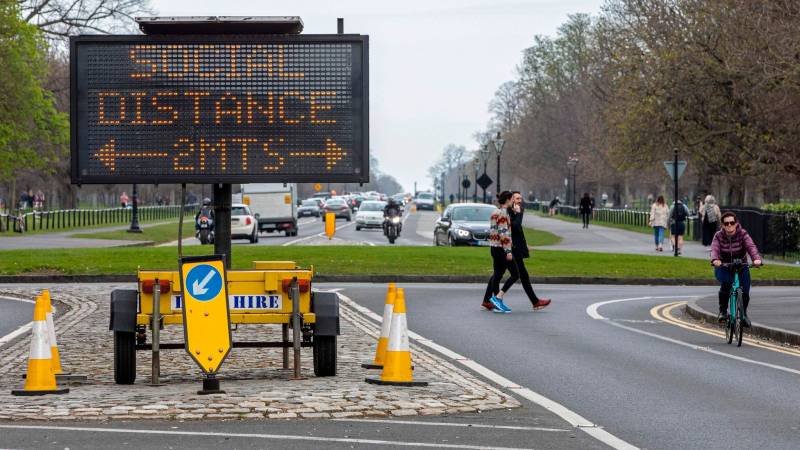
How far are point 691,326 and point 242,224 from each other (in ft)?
110

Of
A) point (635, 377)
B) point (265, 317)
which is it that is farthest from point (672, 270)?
point (265, 317)

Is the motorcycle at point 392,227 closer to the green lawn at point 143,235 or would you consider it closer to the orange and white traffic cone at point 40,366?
the green lawn at point 143,235

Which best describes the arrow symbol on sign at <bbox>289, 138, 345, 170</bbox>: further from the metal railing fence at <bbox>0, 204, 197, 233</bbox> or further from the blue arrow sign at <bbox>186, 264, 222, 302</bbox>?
the metal railing fence at <bbox>0, 204, 197, 233</bbox>

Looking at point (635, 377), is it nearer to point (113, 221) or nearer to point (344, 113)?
point (344, 113)

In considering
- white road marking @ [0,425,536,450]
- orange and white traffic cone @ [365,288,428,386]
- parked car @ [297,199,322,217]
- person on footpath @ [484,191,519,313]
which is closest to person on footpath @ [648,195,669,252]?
person on footpath @ [484,191,519,313]

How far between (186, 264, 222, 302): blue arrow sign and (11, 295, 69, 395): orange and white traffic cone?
1.13 m

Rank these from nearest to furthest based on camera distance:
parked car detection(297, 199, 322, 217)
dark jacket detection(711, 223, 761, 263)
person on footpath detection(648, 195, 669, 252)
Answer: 1. dark jacket detection(711, 223, 761, 263)
2. person on footpath detection(648, 195, 669, 252)
3. parked car detection(297, 199, 322, 217)

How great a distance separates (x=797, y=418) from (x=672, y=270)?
23.5m

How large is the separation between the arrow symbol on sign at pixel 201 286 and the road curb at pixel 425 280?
18.4 meters

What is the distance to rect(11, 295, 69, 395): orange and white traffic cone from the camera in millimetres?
10844

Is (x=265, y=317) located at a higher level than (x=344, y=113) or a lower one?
lower

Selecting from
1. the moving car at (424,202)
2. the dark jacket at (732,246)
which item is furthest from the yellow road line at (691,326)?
the moving car at (424,202)

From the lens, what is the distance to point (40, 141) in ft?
237

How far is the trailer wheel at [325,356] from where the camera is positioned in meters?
12.0
